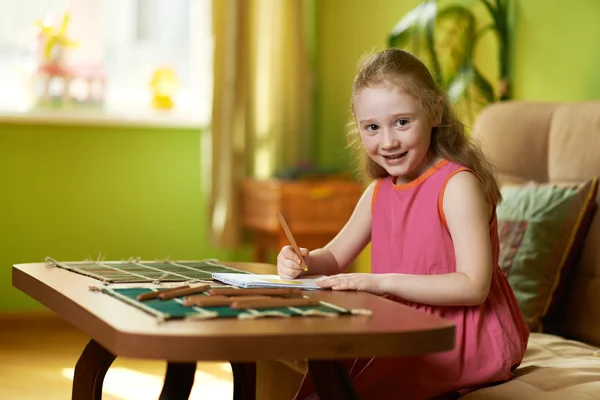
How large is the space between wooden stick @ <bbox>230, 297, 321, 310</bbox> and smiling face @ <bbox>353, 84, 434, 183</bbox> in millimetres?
403

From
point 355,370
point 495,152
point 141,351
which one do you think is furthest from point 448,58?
point 141,351

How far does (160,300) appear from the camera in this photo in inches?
50.8

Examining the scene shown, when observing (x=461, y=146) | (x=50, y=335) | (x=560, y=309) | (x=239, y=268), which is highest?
(x=461, y=146)

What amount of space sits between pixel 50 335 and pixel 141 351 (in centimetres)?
310

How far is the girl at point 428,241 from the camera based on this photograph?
57.9 inches

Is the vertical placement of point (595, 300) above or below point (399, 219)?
below

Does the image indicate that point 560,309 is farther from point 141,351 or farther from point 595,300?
point 141,351

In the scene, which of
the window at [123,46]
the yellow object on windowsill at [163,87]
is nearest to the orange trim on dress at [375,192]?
the window at [123,46]

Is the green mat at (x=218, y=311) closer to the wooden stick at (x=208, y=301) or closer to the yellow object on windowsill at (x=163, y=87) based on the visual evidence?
the wooden stick at (x=208, y=301)

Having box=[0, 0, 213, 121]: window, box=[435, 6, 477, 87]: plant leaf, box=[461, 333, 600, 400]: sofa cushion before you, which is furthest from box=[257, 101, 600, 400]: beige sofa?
box=[0, 0, 213, 121]: window

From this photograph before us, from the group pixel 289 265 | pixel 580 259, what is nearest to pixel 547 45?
pixel 580 259

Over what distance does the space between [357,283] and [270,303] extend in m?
0.25

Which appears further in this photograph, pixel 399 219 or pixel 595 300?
pixel 595 300

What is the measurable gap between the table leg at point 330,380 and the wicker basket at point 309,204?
8.34 ft
